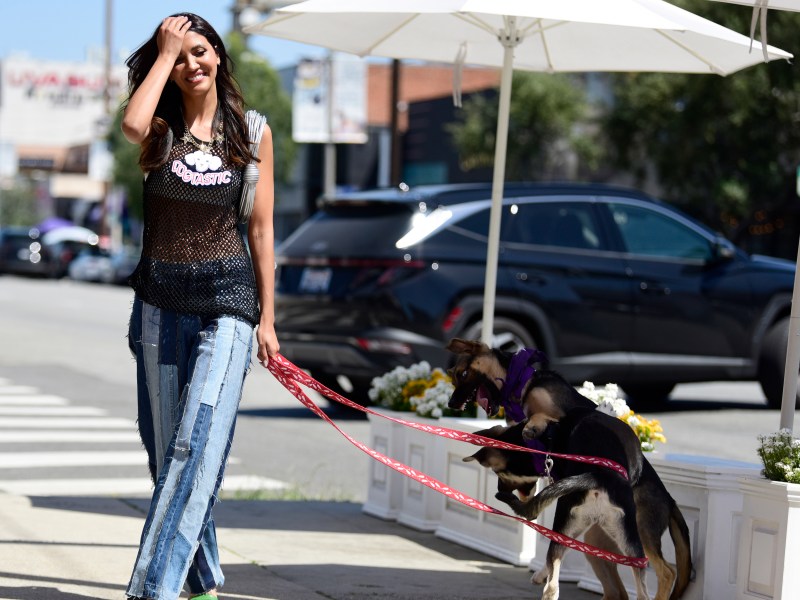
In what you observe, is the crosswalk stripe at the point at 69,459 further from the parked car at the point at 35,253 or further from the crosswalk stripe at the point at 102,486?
the parked car at the point at 35,253

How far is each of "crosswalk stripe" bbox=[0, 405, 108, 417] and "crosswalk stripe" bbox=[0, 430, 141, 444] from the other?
1130 millimetres

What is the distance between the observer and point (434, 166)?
4594cm

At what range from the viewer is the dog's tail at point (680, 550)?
466 cm

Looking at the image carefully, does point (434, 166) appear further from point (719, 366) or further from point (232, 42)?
point (719, 366)

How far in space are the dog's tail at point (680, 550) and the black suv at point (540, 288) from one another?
5.98 m

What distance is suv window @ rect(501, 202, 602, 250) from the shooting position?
11.4 metres

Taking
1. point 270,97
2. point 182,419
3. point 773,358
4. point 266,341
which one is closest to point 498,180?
point 266,341

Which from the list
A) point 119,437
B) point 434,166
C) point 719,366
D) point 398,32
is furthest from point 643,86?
point 398,32

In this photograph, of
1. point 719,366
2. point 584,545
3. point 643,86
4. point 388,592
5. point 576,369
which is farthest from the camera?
Result: point 643,86

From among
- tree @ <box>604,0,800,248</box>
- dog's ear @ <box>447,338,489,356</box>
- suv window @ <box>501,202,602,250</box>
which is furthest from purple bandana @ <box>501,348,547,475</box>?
tree @ <box>604,0,800,248</box>

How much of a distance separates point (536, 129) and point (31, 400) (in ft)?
94.8

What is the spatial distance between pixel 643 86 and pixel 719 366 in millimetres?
19947

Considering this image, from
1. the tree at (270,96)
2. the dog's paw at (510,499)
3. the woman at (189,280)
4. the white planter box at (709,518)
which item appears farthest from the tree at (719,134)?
the woman at (189,280)

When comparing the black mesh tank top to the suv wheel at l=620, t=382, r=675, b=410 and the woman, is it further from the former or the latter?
the suv wheel at l=620, t=382, r=675, b=410
